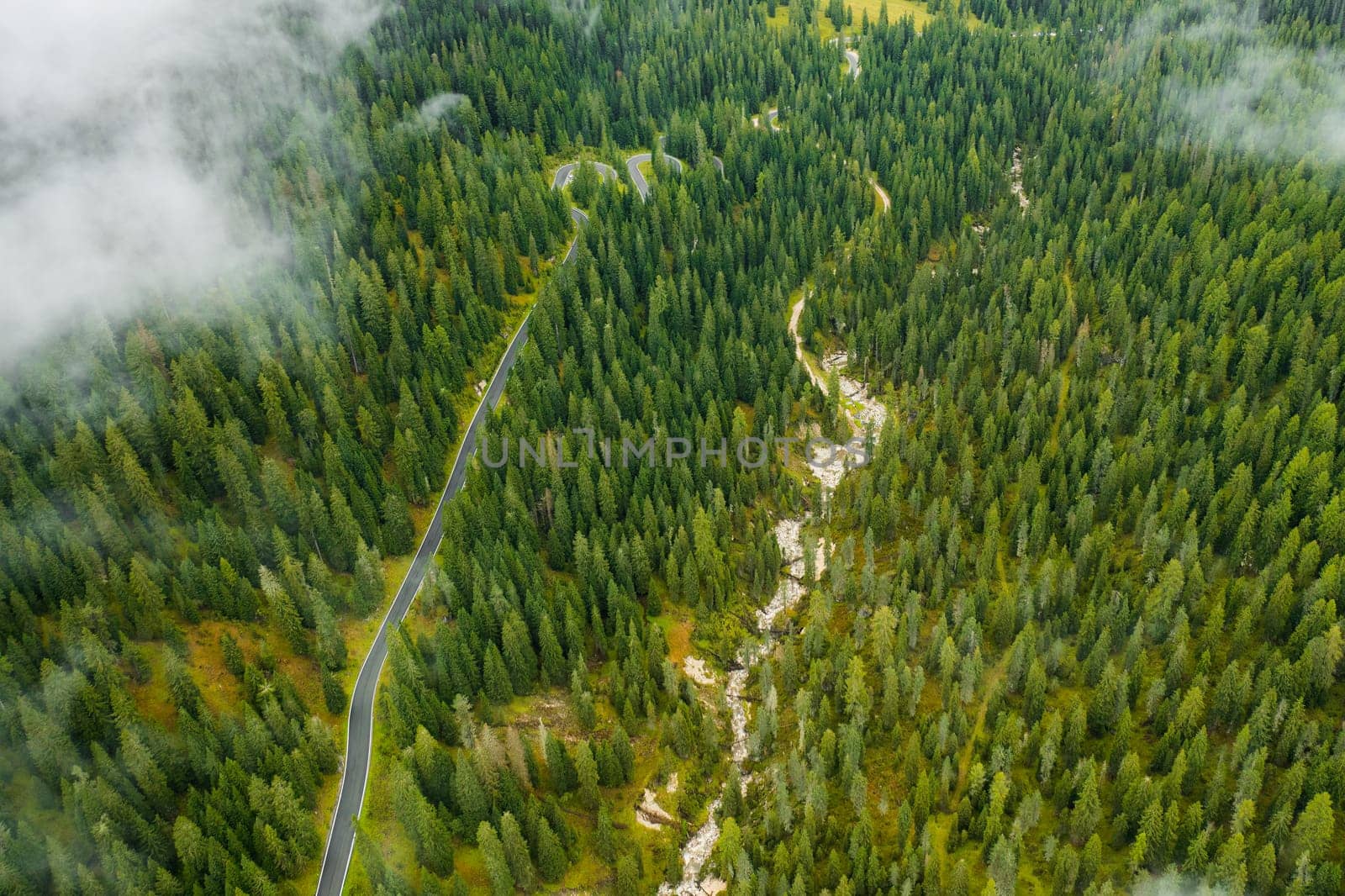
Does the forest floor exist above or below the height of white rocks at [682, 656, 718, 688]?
above

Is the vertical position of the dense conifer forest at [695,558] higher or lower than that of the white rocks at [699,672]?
higher

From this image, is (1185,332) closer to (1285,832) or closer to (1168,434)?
(1168,434)

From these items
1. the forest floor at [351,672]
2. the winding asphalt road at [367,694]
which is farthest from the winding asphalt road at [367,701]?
the forest floor at [351,672]

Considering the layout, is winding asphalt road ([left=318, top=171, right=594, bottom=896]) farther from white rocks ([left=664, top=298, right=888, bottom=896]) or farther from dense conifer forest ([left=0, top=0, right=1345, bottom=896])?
white rocks ([left=664, top=298, right=888, bottom=896])

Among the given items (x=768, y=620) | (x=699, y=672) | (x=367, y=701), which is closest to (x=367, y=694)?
(x=367, y=701)

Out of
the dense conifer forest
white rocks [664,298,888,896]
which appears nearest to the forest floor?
the dense conifer forest

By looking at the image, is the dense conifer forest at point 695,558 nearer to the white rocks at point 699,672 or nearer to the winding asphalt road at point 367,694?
the white rocks at point 699,672
